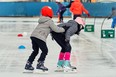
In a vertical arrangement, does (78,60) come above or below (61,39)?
below

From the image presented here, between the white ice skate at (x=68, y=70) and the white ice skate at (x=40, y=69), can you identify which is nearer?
the white ice skate at (x=40, y=69)

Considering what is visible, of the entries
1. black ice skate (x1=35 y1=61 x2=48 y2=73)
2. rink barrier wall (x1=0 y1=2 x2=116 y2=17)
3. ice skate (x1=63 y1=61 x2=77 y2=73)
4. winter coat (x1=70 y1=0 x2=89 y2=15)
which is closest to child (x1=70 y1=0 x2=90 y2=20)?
winter coat (x1=70 y1=0 x2=89 y2=15)

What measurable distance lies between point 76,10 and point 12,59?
387 inches

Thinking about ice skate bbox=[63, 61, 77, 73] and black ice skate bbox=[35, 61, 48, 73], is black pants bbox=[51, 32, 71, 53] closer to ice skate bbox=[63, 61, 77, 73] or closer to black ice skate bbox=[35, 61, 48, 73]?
ice skate bbox=[63, 61, 77, 73]

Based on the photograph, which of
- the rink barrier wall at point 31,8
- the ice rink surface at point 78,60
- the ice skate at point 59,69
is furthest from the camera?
the rink barrier wall at point 31,8

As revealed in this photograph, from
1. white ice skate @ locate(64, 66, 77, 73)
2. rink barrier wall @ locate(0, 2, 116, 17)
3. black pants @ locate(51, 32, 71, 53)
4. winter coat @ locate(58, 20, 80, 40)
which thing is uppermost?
winter coat @ locate(58, 20, 80, 40)

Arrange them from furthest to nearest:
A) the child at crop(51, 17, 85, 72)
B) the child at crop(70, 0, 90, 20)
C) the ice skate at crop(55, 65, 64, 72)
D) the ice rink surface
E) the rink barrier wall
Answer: the rink barrier wall
the child at crop(70, 0, 90, 20)
the ice skate at crop(55, 65, 64, 72)
the child at crop(51, 17, 85, 72)
the ice rink surface

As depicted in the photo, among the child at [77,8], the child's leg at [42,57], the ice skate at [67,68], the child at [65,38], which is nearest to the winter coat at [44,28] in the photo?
the child's leg at [42,57]

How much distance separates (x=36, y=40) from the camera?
9.23m

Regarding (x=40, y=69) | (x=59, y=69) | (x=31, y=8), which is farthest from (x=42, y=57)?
(x=31, y=8)

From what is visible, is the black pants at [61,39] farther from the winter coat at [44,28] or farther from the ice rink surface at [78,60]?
the ice rink surface at [78,60]

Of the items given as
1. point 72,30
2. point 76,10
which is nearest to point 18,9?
point 76,10

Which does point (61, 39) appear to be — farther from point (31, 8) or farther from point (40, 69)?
point (31, 8)

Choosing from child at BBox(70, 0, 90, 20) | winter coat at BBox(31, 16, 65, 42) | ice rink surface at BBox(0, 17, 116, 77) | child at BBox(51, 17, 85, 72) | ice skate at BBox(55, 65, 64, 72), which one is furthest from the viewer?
child at BBox(70, 0, 90, 20)
